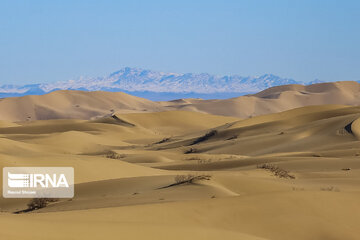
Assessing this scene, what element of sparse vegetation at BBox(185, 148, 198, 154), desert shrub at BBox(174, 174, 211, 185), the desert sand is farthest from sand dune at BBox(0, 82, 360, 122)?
desert shrub at BBox(174, 174, 211, 185)

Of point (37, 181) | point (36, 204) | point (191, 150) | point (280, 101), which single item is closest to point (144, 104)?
point (280, 101)

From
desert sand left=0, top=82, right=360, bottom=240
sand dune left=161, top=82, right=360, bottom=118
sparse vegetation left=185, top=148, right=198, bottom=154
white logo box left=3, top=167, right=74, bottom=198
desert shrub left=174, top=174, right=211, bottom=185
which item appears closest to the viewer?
desert sand left=0, top=82, right=360, bottom=240

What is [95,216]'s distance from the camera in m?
9.47

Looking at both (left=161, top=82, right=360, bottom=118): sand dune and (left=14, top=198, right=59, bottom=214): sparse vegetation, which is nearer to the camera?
(left=14, top=198, right=59, bottom=214): sparse vegetation

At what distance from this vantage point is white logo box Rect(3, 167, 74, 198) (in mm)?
16234

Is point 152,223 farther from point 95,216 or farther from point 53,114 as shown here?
point 53,114

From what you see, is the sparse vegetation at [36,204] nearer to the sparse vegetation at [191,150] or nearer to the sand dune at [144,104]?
the sparse vegetation at [191,150]

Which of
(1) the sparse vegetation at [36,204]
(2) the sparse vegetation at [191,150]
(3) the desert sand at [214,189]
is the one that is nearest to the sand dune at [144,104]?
(3) the desert sand at [214,189]

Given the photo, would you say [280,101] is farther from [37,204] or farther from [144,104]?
[37,204]

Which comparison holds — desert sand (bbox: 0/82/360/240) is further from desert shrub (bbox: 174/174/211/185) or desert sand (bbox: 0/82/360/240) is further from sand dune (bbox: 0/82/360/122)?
sand dune (bbox: 0/82/360/122)

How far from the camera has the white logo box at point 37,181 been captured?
16.2 m

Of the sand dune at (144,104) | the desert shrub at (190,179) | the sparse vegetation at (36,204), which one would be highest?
the sand dune at (144,104)

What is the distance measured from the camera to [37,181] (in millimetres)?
18062

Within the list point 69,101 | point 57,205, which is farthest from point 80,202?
point 69,101
